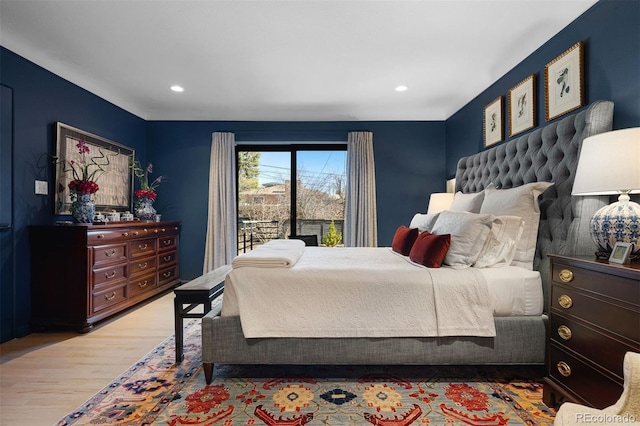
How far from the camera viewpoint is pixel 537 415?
1.65 metres

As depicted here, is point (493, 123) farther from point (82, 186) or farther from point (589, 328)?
point (82, 186)

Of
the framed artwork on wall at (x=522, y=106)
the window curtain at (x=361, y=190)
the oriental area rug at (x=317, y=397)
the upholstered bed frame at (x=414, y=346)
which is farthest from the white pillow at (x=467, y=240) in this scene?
the window curtain at (x=361, y=190)

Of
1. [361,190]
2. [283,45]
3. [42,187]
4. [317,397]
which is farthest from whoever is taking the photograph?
[361,190]

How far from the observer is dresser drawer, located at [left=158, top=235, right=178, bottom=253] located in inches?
161

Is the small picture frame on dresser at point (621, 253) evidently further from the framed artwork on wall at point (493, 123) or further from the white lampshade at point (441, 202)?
the white lampshade at point (441, 202)

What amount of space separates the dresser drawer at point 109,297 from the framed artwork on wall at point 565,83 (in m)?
4.10

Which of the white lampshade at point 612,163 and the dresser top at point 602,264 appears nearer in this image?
the dresser top at point 602,264

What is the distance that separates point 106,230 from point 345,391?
8.62 ft

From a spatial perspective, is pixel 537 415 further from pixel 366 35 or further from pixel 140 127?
pixel 140 127

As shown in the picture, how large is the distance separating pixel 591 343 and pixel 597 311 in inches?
6.3

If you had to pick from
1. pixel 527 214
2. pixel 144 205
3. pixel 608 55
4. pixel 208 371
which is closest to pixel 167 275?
pixel 144 205

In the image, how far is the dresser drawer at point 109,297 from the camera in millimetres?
2930

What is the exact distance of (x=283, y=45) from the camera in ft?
9.05

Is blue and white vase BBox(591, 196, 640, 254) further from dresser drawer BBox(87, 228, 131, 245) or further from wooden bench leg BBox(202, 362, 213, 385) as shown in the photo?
dresser drawer BBox(87, 228, 131, 245)
